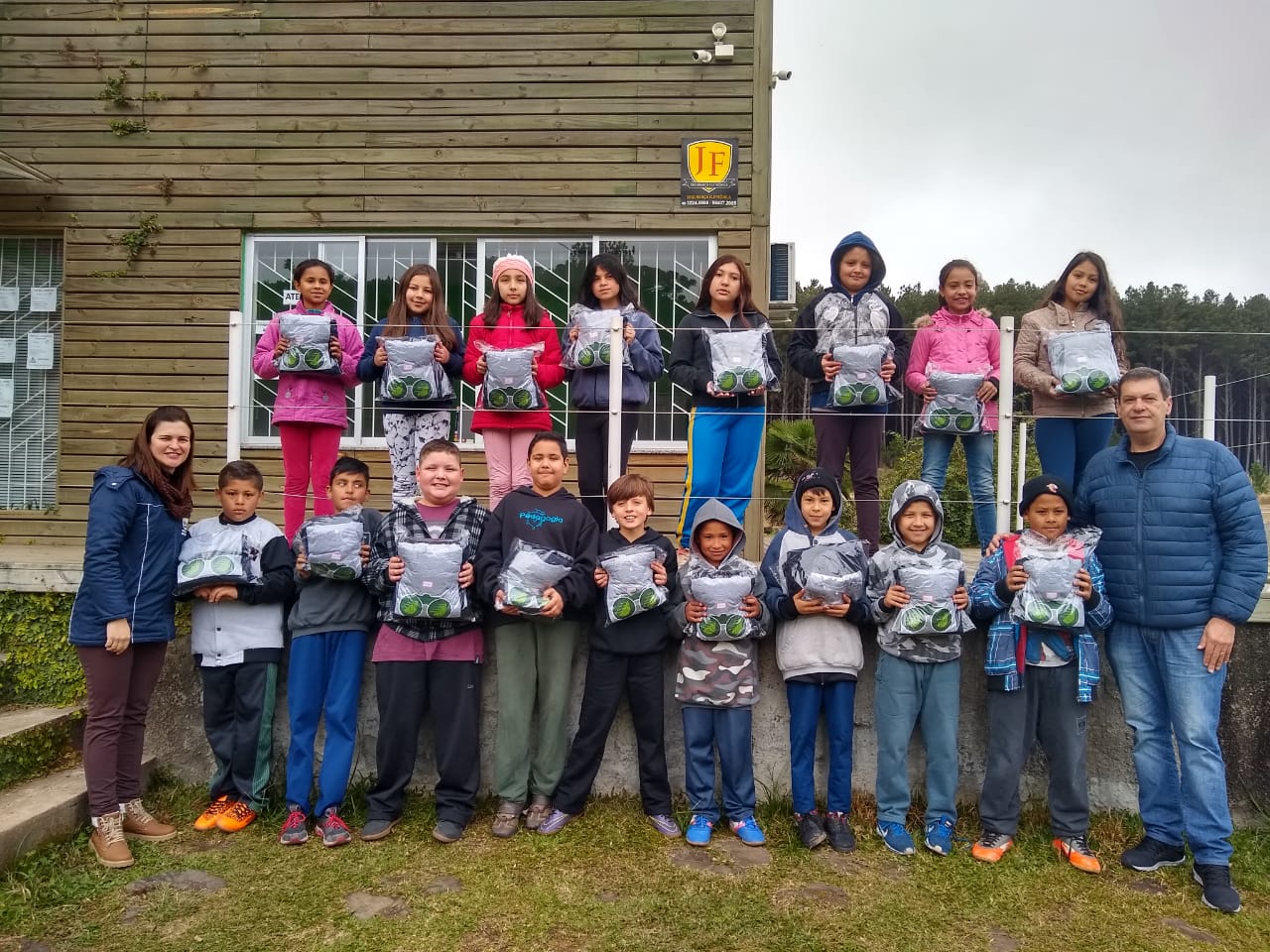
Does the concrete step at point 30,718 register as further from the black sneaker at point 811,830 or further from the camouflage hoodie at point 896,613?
the camouflage hoodie at point 896,613

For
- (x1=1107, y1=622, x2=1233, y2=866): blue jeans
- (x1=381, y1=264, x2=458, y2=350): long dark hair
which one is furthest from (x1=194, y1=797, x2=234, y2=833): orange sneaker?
(x1=1107, y1=622, x2=1233, y2=866): blue jeans

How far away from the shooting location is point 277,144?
7484mm

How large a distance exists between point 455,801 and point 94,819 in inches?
59.4

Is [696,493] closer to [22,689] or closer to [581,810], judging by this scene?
[581,810]

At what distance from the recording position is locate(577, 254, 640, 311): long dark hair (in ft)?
15.1

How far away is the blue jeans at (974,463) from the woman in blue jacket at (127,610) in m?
3.65

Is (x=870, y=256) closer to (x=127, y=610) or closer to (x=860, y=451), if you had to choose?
(x=860, y=451)

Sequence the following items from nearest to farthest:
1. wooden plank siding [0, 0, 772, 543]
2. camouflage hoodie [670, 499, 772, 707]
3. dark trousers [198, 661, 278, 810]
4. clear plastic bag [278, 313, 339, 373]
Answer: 1. camouflage hoodie [670, 499, 772, 707]
2. dark trousers [198, 661, 278, 810]
3. clear plastic bag [278, 313, 339, 373]
4. wooden plank siding [0, 0, 772, 543]

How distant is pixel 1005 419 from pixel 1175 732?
1566mm

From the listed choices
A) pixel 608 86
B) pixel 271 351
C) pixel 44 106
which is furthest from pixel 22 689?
pixel 608 86

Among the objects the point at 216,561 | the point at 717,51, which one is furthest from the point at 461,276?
the point at 216,561

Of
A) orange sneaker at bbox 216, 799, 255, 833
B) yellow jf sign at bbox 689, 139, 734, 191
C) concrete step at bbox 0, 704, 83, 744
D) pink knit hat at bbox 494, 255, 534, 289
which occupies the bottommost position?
orange sneaker at bbox 216, 799, 255, 833

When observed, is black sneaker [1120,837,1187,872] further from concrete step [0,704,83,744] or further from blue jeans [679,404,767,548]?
concrete step [0,704,83,744]

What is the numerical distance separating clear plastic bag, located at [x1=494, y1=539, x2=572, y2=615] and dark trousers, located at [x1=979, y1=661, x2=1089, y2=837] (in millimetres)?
2041
